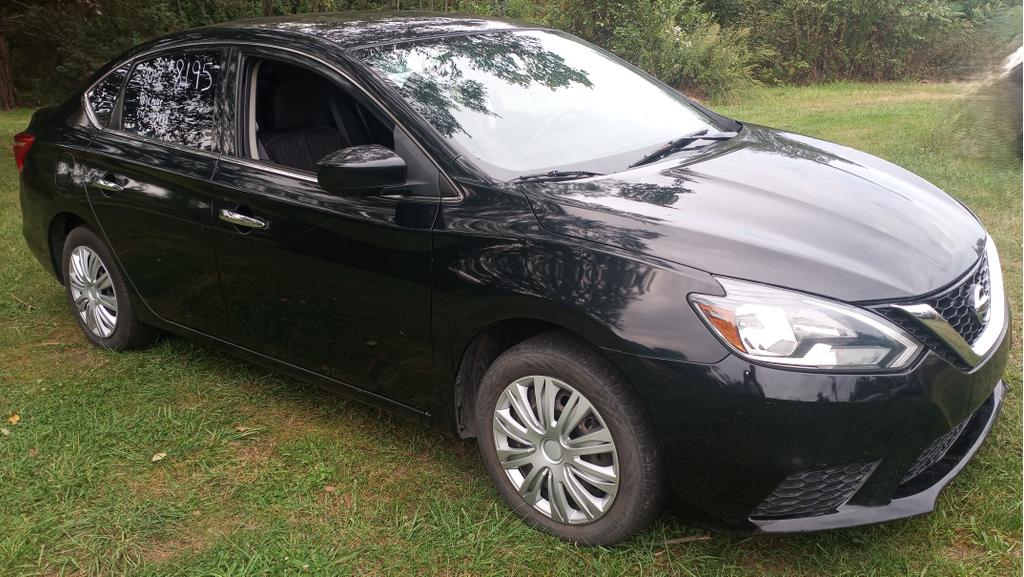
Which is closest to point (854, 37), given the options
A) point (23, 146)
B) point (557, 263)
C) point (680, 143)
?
point (680, 143)

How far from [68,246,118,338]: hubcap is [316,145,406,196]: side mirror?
1965mm

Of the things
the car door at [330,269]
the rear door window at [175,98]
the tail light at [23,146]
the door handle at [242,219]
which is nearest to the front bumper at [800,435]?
the car door at [330,269]

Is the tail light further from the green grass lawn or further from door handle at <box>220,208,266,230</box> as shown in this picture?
door handle at <box>220,208,266,230</box>

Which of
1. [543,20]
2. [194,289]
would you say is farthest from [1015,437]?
[543,20]

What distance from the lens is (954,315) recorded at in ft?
8.83

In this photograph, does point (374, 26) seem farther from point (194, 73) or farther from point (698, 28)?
point (698, 28)

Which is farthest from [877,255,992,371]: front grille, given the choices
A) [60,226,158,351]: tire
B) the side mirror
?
[60,226,158,351]: tire

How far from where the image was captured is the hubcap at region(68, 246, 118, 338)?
4578mm

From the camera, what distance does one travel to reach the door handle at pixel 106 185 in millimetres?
4176

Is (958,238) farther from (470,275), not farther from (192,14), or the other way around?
(192,14)

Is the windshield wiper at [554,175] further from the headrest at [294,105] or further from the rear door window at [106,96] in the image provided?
the rear door window at [106,96]

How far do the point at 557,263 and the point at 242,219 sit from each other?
57.6 inches

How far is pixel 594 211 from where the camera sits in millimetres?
2830

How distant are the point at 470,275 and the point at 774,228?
37.2 inches
